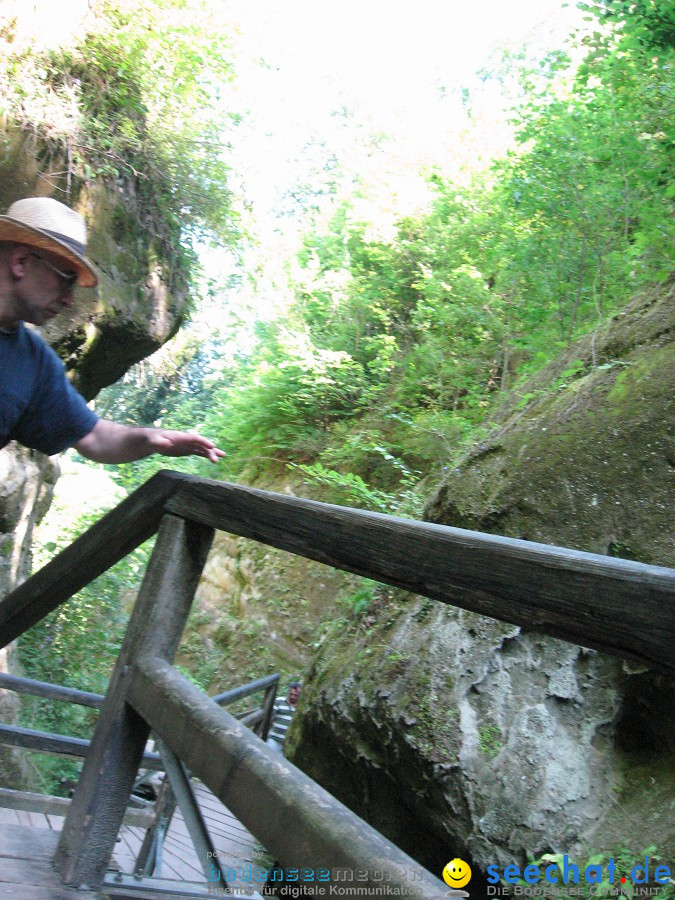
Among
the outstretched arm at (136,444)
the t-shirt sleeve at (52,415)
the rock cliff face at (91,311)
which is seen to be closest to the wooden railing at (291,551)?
the outstretched arm at (136,444)

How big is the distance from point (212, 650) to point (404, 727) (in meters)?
9.23

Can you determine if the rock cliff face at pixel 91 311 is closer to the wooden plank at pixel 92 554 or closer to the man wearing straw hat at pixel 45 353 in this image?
the wooden plank at pixel 92 554

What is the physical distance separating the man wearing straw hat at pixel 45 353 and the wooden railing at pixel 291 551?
190 mm

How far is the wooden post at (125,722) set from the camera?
1.63 m

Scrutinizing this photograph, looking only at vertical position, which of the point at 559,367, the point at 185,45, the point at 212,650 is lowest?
the point at 212,650

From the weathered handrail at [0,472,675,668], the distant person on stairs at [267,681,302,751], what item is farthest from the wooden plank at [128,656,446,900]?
the distant person on stairs at [267,681,302,751]

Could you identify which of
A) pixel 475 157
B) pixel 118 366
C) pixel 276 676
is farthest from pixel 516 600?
pixel 475 157

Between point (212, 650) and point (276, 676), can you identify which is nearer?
point (276, 676)

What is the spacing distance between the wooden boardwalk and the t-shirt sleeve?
1.01 metres

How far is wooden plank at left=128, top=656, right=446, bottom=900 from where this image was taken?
91cm

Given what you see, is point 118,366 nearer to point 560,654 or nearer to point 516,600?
point 560,654

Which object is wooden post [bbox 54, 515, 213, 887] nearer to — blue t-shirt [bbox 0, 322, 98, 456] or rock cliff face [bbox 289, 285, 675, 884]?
blue t-shirt [bbox 0, 322, 98, 456]

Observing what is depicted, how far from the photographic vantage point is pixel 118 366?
823cm

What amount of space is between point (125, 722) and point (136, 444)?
78cm
